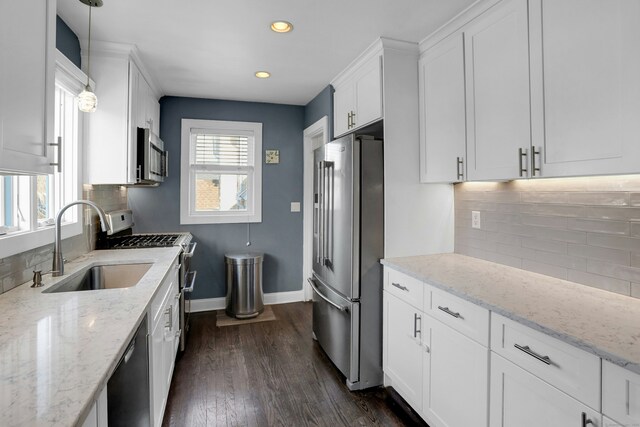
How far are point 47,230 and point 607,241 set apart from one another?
2870 millimetres

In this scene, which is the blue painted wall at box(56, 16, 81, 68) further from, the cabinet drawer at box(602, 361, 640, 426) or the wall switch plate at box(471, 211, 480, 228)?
the cabinet drawer at box(602, 361, 640, 426)

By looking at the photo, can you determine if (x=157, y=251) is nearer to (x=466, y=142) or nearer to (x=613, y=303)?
(x=466, y=142)

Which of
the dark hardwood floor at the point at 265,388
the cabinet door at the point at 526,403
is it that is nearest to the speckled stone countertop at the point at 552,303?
the cabinet door at the point at 526,403

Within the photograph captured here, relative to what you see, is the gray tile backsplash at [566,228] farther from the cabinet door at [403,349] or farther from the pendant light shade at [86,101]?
the pendant light shade at [86,101]

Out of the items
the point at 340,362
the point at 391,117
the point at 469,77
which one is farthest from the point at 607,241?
the point at 340,362

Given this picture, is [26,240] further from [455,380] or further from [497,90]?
[497,90]

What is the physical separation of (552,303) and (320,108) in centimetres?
289

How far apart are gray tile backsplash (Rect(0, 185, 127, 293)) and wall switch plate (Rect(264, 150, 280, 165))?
1.57m

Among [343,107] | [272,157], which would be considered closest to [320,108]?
[343,107]

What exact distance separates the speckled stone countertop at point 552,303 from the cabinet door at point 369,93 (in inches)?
45.1

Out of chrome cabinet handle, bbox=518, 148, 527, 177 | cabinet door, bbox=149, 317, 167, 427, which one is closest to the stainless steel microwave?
cabinet door, bbox=149, 317, 167, 427

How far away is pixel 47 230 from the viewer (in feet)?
6.25

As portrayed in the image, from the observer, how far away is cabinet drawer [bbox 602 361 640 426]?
96 cm

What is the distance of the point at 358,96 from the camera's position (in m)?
2.78
